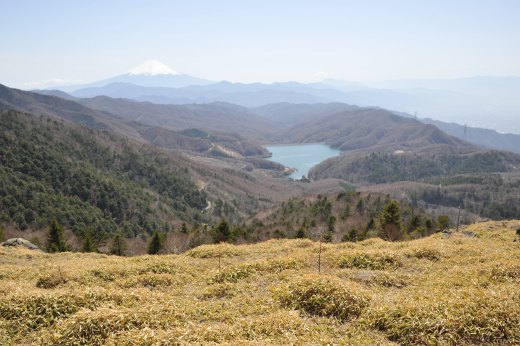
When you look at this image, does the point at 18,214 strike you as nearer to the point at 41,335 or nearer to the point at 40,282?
the point at 40,282

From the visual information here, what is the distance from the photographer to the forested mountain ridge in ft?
321

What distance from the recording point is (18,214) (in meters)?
89.3

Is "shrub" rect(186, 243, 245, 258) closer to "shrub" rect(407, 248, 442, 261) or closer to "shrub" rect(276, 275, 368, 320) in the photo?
"shrub" rect(276, 275, 368, 320)

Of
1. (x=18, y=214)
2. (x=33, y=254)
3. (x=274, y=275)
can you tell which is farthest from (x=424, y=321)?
(x=18, y=214)

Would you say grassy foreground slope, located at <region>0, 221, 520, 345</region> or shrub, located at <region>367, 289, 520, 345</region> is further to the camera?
Answer: grassy foreground slope, located at <region>0, 221, 520, 345</region>

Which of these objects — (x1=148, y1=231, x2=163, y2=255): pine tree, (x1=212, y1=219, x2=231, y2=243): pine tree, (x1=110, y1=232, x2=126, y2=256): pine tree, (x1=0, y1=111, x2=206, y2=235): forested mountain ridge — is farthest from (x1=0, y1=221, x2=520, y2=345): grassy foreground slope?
(x1=0, y1=111, x2=206, y2=235): forested mountain ridge

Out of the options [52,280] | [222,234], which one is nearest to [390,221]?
[222,234]

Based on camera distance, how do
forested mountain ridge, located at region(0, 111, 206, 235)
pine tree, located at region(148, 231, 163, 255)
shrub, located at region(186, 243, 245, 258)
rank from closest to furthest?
shrub, located at region(186, 243, 245, 258)
pine tree, located at region(148, 231, 163, 255)
forested mountain ridge, located at region(0, 111, 206, 235)

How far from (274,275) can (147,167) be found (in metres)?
167

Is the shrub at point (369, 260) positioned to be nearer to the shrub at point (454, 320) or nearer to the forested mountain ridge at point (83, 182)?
the shrub at point (454, 320)

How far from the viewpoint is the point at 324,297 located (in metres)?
11.0

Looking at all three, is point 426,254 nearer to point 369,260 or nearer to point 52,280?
point 369,260

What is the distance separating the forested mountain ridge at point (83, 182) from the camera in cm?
9775

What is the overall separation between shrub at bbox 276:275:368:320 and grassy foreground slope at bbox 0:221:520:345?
0.11ft
